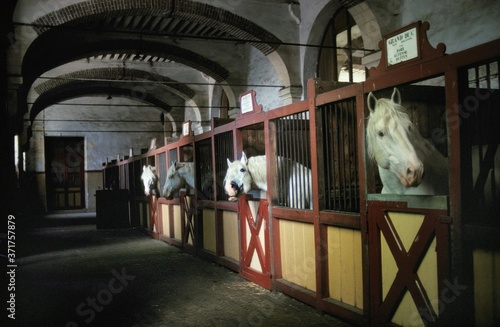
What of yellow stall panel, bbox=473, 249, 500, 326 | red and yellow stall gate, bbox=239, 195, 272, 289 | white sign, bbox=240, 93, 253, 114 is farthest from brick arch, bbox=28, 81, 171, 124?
yellow stall panel, bbox=473, 249, 500, 326

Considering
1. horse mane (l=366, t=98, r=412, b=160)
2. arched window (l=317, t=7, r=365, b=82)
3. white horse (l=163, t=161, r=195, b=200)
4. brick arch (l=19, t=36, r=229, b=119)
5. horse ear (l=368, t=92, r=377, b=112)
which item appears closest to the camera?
horse mane (l=366, t=98, r=412, b=160)

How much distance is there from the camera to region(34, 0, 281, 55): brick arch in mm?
9531

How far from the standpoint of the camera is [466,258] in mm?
2961

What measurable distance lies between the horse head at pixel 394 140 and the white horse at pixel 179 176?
5.75m

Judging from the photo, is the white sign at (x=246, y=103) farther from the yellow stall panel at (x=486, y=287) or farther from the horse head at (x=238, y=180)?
the yellow stall panel at (x=486, y=287)

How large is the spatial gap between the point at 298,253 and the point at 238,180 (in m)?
1.47

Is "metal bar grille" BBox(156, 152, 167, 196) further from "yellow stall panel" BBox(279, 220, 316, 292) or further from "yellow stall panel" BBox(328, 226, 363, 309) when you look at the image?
"yellow stall panel" BBox(328, 226, 363, 309)

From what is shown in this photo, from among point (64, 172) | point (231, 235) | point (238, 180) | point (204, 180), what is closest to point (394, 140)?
point (238, 180)

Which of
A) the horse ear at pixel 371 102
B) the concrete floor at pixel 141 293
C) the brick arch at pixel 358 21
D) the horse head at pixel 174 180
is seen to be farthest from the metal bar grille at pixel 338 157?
the horse head at pixel 174 180

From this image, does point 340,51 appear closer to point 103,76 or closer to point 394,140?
point 394,140

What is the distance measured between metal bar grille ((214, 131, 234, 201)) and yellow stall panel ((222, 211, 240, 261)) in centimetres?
43

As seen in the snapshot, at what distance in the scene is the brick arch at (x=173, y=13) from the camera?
953 cm

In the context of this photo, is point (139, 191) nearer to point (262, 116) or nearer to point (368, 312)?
point (262, 116)

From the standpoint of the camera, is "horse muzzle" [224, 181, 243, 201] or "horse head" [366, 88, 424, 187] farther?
"horse muzzle" [224, 181, 243, 201]
